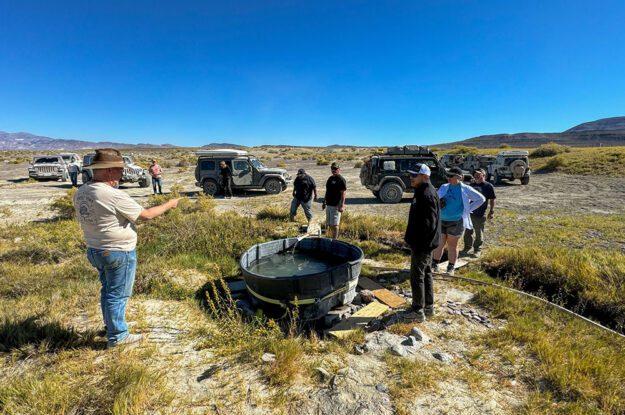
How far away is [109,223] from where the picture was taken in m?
2.64

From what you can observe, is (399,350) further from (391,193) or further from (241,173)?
(241,173)

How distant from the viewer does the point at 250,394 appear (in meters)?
2.65


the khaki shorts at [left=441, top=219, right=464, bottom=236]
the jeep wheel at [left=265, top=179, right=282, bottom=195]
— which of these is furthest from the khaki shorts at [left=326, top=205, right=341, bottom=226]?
the jeep wheel at [left=265, top=179, right=282, bottom=195]

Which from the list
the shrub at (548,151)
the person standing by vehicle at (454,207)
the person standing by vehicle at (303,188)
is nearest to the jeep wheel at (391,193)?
the person standing by vehicle at (303,188)

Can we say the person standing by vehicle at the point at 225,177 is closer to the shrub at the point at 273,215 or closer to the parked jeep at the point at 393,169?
the shrub at the point at 273,215

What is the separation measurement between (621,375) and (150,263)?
6.29m

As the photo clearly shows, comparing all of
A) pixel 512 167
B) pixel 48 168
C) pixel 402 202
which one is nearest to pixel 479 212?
pixel 402 202

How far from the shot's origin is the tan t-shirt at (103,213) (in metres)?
2.60

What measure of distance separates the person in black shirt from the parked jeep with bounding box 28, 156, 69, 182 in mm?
23651

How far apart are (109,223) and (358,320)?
3.07 m

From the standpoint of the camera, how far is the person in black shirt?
12.3ft

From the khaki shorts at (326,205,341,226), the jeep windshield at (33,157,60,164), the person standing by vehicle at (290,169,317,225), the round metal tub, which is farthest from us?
the jeep windshield at (33,157,60,164)

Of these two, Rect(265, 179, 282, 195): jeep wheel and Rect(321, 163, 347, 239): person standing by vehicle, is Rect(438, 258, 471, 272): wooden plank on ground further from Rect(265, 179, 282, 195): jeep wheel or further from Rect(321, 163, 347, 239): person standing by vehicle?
Rect(265, 179, 282, 195): jeep wheel

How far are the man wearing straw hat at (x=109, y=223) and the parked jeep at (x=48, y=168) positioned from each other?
22.3 meters
